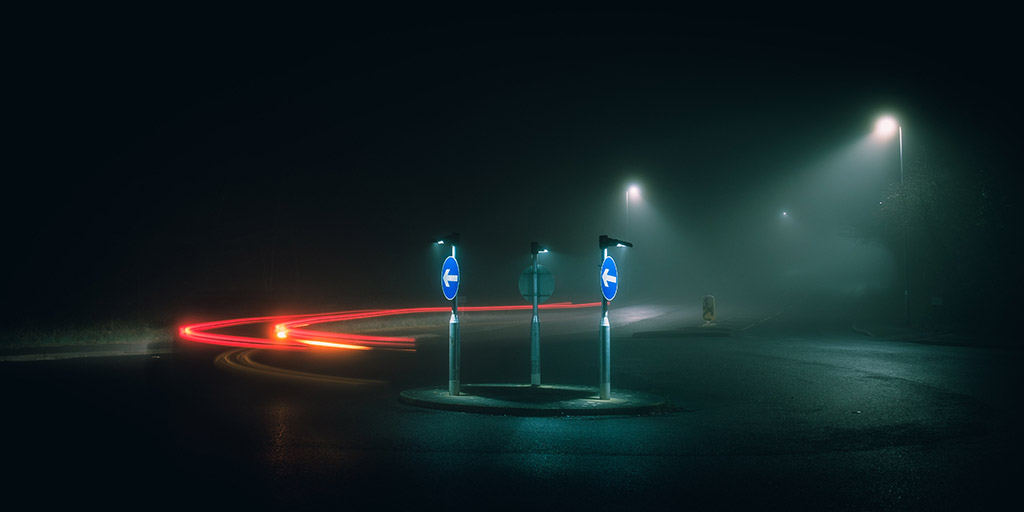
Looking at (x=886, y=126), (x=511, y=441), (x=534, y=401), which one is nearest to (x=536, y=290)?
(x=534, y=401)

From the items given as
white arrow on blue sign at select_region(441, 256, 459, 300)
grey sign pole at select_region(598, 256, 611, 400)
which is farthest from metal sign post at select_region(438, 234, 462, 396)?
grey sign pole at select_region(598, 256, 611, 400)

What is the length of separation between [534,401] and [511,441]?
2960 mm

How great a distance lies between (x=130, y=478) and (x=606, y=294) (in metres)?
7.80

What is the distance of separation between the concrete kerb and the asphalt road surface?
29 centimetres

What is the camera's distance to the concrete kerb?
12.2 meters

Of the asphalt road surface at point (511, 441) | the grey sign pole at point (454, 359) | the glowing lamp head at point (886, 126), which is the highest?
the glowing lamp head at point (886, 126)

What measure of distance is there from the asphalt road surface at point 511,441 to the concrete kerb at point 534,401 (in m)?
0.29

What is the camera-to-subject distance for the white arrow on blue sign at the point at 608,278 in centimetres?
1346

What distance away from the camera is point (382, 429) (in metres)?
10.8

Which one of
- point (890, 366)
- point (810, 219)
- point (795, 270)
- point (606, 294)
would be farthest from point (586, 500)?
point (810, 219)

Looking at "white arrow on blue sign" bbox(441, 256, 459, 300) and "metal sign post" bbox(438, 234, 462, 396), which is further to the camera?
"white arrow on blue sign" bbox(441, 256, 459, 300)

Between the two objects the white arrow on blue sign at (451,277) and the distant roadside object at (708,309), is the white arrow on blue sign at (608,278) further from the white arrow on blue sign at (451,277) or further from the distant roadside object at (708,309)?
the distant roadside object at (708,309)

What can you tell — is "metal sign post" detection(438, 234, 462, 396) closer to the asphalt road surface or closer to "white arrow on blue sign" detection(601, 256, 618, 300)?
the asphalt road surface

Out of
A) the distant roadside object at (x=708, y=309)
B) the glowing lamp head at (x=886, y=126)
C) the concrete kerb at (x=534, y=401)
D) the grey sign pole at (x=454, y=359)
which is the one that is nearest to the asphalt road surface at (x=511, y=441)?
the concrete kerb at (x=534, y=401)
